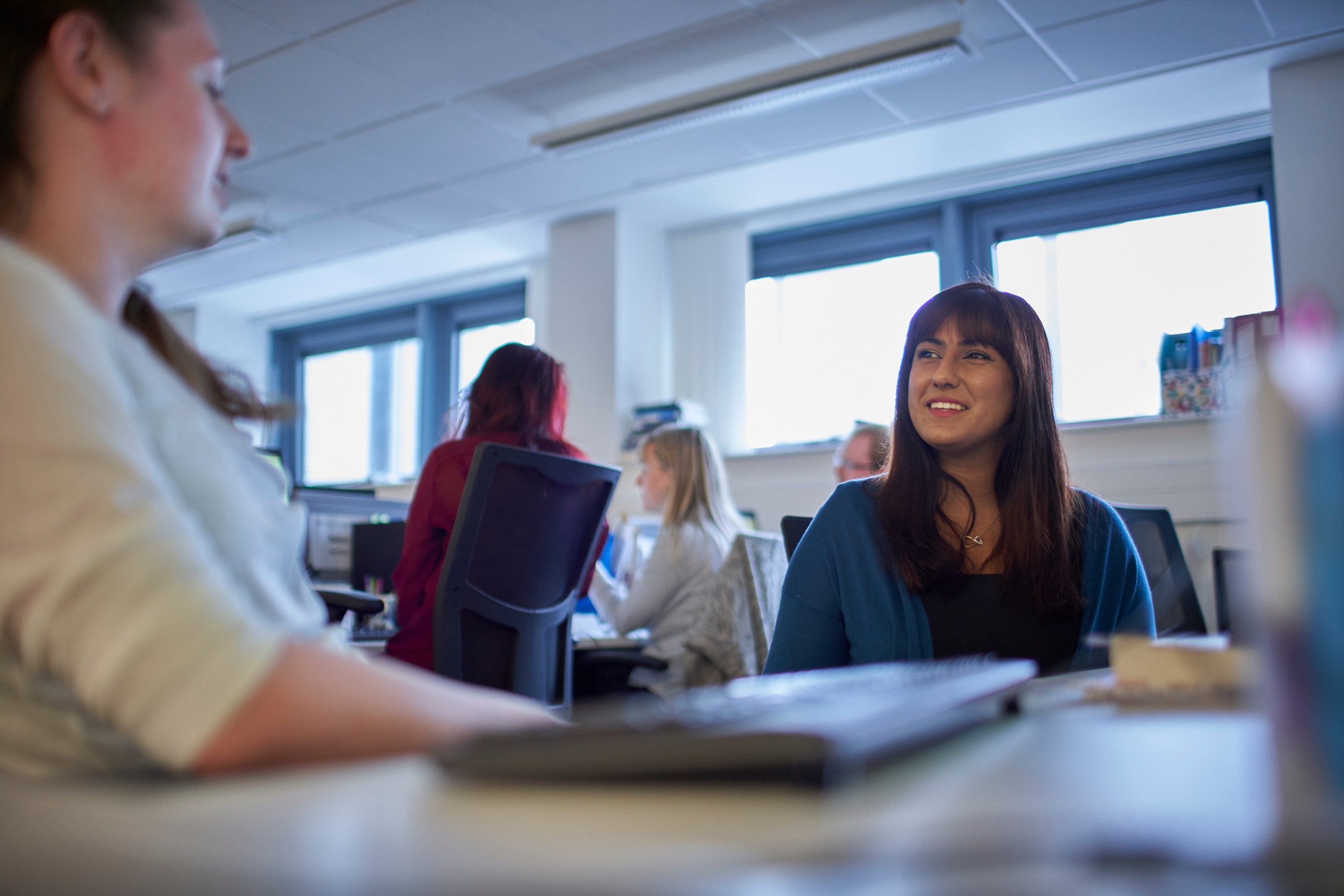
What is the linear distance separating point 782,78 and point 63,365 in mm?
3692

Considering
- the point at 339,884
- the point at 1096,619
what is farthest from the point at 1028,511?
the point at 339,884

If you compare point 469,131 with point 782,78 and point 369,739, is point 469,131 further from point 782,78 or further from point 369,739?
point 369,739

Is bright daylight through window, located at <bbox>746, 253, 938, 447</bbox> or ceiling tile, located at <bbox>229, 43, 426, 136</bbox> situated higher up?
ceiling tile, located at <bbox>229, 43, 426, 136</bbox>

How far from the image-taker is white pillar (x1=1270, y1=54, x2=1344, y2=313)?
3.88 meters

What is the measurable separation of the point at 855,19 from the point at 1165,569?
2.17m

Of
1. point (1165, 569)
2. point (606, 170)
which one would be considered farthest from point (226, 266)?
point (1165, 569)

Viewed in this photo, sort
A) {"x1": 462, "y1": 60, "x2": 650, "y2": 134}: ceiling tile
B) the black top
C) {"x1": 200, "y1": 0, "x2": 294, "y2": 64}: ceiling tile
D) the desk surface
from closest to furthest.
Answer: the desk surface → the black top → {"x1": 200, "y1": 0, "x2": 294, "y2": 64}: ceiling tile → {"x1": 462, "y1": 60, "x2": 650, "y2": 134}: ceiling tile

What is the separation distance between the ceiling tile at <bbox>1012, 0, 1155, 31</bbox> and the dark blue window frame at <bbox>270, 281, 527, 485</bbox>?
3700mm

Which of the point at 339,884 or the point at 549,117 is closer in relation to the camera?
the point at 339,884

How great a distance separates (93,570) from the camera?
44 centimetres

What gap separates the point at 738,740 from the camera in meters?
0.37

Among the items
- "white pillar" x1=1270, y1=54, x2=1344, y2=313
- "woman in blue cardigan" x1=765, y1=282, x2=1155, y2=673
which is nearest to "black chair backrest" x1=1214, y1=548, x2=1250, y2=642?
"woman in blue cardigan" x1=765, y1=282, x2=1155, y2=673

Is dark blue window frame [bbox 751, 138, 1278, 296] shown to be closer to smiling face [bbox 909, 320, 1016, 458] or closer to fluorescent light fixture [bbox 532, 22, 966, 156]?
fluorescent light fixture [bbox 532, 22, 966, 156]

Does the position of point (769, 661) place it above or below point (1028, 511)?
below
